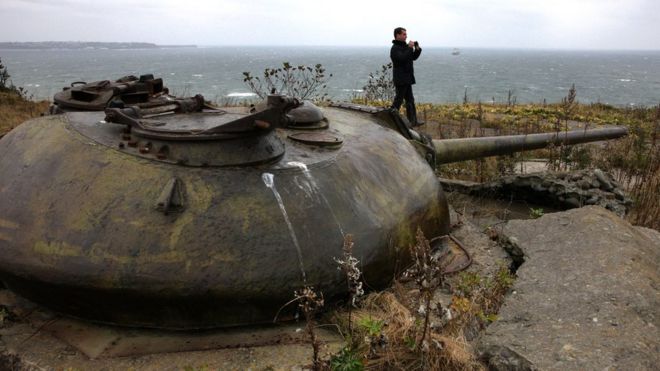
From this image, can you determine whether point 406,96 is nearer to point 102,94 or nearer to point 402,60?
point 402,60

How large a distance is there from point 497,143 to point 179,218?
420cm

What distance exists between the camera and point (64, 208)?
9.04 ft

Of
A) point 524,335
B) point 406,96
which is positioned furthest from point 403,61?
point 524,335

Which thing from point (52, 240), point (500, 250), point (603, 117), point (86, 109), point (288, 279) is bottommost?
point (603, 117)

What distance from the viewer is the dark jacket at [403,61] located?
26.6ft

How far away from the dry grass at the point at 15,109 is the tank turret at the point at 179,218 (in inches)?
314

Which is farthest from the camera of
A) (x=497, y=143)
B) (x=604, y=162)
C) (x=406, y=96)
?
(x=406, y=96)

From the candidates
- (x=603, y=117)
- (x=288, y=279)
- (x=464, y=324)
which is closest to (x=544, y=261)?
(x=464, y=324)

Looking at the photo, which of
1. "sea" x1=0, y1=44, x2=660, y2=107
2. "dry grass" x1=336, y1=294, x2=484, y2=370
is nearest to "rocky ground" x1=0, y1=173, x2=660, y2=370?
"dry grass" x1=336, y1=294, x2=484, y2=370

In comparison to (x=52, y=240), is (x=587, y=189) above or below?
below

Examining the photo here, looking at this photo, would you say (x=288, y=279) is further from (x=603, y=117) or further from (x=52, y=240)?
(x=603, y=117)

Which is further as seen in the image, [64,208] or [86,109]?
[86,109]

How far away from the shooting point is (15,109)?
41.4 feet

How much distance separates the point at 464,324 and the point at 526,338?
369 mm
